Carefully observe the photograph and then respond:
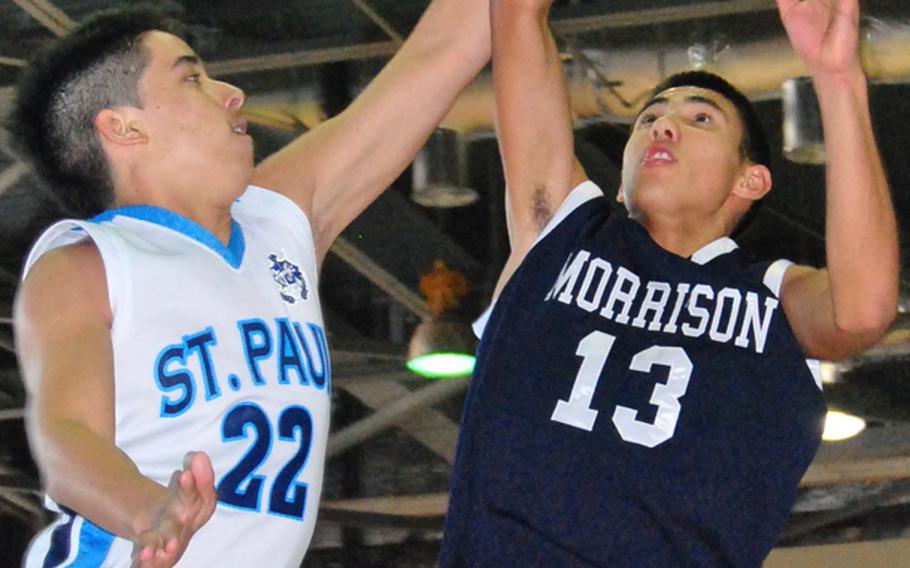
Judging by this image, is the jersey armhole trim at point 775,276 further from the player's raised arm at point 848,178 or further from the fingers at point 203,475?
the fingers at point 203,475

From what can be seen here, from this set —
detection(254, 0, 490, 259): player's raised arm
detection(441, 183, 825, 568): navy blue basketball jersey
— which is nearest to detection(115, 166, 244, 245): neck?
detection(254, 0, 490, 259): player's raised arm

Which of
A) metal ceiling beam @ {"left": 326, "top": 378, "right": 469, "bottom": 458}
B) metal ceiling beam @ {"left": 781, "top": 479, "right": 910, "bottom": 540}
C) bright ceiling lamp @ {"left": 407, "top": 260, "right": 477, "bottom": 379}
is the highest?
bright ceiling lamp @ {"left": 407, "top": 260, "right": 477, "bottom": 379}

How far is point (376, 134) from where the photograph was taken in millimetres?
2793

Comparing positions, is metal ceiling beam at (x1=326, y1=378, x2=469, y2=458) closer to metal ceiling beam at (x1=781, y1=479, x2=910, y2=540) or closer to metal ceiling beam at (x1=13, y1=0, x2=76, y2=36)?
metal ceiling beam at (x1=781, y1=479, x2=910, y2=540)

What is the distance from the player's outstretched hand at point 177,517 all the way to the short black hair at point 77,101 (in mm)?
799

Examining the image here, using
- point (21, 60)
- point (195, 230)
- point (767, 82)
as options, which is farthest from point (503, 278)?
point (21, 60)

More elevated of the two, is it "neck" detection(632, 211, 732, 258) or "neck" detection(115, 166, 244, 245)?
"neck" detection(115, 166, 244, 245)

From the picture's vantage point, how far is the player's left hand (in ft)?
8.61

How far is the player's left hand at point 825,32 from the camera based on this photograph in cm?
262

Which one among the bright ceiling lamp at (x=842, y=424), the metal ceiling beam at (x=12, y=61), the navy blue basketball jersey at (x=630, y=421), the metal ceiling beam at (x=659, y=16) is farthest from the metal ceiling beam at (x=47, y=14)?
the bright ceiling lamp at (x=842, y=424)

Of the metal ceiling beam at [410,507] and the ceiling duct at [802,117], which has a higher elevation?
the ceiling duct at [802,117]

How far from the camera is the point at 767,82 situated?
17.8 ft

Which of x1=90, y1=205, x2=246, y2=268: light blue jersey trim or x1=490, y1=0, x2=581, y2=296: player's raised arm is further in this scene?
x1=490, y1=0, x2=581, y2=296: player's raised arm

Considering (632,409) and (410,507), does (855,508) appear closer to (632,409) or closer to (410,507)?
(410,507)
